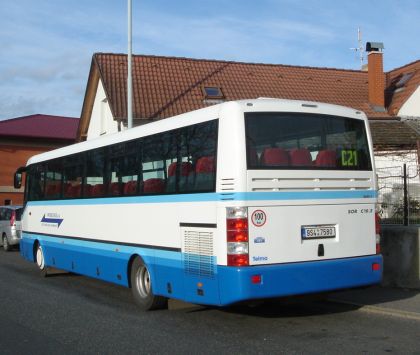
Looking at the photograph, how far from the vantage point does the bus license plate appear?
7840mm

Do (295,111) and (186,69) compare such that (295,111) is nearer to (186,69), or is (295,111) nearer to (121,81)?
(121,81)

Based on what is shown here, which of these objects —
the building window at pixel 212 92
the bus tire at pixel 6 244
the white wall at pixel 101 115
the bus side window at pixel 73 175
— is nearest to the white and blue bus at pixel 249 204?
the bus side window at pixel 73 175

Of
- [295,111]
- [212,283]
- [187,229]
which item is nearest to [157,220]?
[187,229]

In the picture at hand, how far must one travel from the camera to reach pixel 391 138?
72.5 ft

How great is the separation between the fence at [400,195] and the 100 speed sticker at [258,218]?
448cm

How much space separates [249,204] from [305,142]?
128 cm

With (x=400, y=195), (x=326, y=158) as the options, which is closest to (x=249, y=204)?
(x=326, y=158)

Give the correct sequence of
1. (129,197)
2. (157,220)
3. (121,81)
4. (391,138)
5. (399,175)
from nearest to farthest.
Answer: (157,220), (129,197), (399,175), (391,138), (121,81)

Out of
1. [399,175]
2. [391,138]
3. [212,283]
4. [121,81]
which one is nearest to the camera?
[212,283]

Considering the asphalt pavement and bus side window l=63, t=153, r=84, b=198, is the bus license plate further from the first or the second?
bus side window l=63, t=153, r=84, b=198

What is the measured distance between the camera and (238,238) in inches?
290

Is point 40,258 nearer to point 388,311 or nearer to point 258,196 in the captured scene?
point 258,196

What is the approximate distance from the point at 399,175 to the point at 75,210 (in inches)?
248

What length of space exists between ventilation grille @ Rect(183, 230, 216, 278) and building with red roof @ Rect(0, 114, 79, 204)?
126 ft
